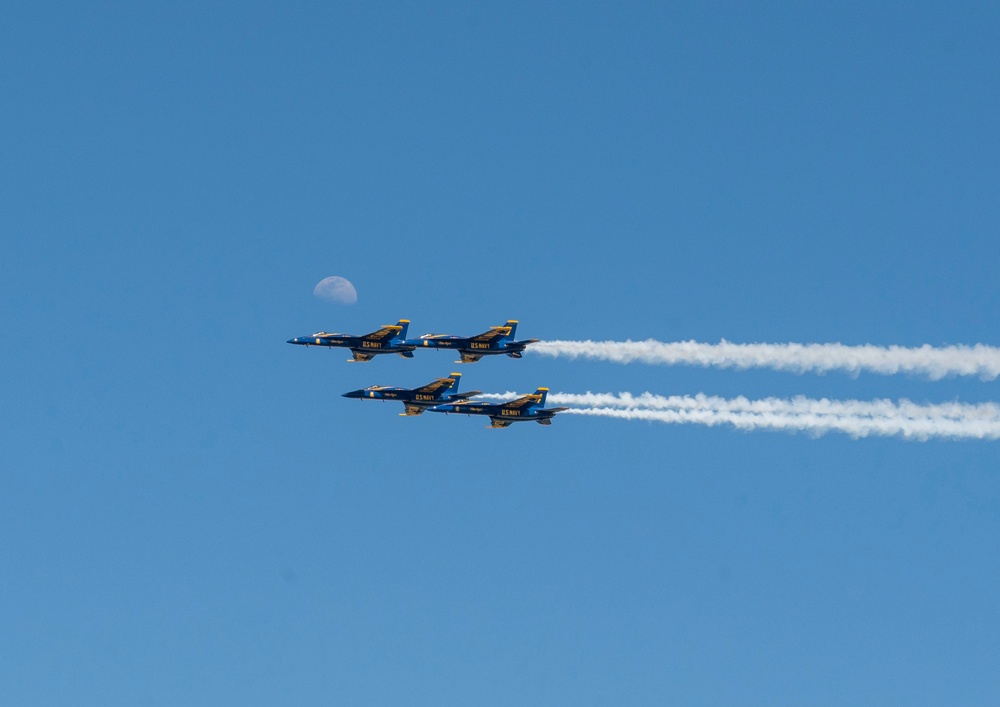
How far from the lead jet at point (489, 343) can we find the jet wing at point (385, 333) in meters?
3.53

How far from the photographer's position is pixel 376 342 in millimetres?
119000

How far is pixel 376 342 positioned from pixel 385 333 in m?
1.14

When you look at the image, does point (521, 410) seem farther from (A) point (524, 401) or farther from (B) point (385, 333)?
(B) point (385, 333)

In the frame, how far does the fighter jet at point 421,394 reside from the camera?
123m

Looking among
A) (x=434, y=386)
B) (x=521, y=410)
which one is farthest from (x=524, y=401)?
(x=434, y=386)

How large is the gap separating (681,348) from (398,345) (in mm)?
22025

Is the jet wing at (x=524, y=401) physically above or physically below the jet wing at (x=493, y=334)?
below

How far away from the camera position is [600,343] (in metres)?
120

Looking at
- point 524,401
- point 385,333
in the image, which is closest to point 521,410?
point 524,401

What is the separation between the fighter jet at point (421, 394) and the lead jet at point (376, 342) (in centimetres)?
420

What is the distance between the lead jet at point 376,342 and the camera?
119 m

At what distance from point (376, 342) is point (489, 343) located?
29.4 ft

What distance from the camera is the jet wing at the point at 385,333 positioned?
118250 mm

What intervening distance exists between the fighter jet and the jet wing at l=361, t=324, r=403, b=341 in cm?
642
